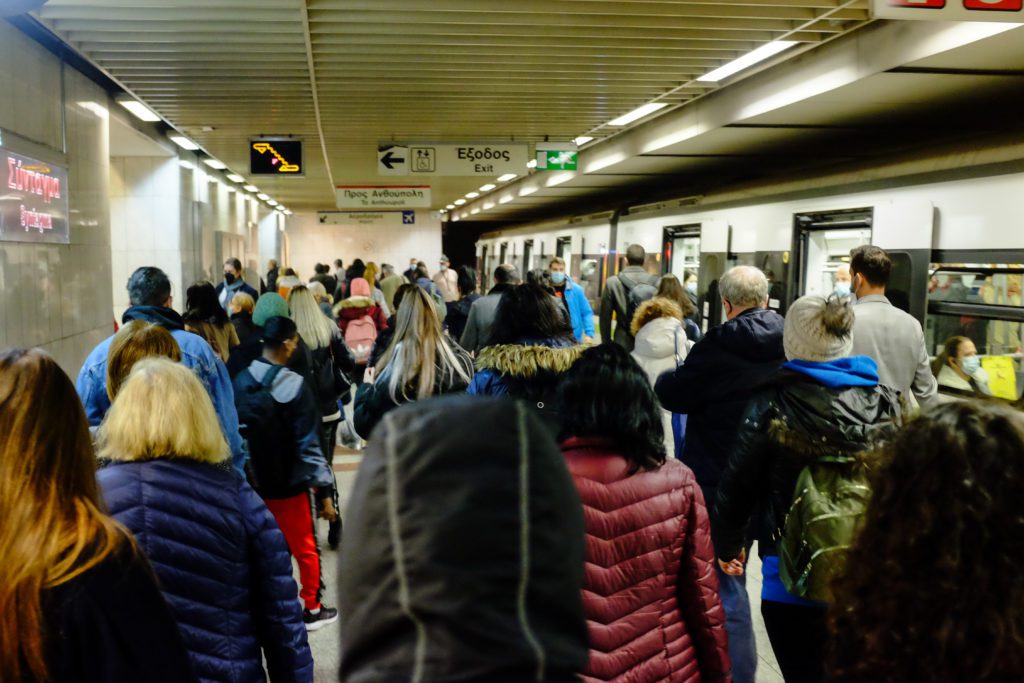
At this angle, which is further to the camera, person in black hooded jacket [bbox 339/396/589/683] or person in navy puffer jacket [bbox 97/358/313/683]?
person in navy puffer jacket [bbox 97/358/313/683]

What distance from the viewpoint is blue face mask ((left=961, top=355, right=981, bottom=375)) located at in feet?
18.8

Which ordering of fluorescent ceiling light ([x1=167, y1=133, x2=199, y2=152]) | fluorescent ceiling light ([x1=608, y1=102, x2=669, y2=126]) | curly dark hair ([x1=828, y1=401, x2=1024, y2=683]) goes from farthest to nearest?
1. fluorescent ceiling light ([x1=167, y1=133, x2=199, y2=152])
2. fluorescent ceiling light ([x1=608, y1=102, x2=669, y2=126])
3. curly dark hair ([x1=828, y1=401, x2=1024, y2=683])

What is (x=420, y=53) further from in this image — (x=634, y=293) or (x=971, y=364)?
(x=971, y=364)

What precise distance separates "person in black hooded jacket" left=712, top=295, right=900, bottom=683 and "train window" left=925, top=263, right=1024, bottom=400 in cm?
326

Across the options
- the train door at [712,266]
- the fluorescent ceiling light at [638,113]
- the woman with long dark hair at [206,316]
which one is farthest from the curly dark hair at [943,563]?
the fluorescent ceiling light at [638,113]

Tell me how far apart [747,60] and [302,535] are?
17.9ft

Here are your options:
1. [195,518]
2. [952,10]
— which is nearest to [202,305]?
[195,518]

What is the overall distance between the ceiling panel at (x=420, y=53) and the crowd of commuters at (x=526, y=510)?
96.8 inches

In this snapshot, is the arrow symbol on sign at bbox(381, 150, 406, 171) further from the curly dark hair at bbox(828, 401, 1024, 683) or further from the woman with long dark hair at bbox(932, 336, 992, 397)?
the curly dark hair at bbox(828, 401, 1024, 683)

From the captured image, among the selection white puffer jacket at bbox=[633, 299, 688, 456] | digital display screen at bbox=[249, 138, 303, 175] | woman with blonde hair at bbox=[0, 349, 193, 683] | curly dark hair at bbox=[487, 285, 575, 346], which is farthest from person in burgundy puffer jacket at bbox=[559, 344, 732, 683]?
digital display screen at bbox=[249, 138, 303, 175]

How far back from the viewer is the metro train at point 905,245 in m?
5.48

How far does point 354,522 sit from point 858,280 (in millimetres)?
4013

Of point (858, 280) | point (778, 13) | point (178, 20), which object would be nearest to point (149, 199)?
point (178, 20)

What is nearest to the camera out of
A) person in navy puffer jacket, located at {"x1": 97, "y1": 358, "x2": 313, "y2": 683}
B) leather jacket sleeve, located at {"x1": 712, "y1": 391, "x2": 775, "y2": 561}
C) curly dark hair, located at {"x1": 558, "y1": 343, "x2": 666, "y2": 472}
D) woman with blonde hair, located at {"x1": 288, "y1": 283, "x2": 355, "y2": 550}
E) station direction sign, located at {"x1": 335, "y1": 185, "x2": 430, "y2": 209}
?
person in navy puffer jacket, located at {"x1": 97, "y1": 358, "x2": 313, "y2": 683}
